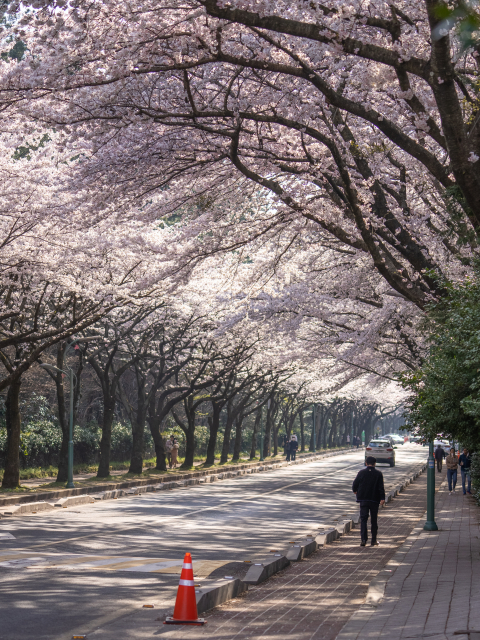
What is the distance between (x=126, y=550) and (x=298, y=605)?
16.1ft

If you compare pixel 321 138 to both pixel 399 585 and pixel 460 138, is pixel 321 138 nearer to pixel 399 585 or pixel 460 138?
pixel 460 138

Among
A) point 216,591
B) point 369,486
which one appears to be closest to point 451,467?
point 369,486

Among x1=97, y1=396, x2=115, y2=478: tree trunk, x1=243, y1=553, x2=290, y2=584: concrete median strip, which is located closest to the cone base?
x1=243, y1=553, x2=290, y2=584: concrete median strip

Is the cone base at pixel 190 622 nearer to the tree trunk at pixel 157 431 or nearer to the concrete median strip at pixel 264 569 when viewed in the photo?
the concrete median strip at pixel 264 569

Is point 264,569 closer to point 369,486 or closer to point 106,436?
point 369,486

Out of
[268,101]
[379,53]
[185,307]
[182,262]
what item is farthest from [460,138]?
[185,307]

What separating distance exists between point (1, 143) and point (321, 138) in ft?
38.9

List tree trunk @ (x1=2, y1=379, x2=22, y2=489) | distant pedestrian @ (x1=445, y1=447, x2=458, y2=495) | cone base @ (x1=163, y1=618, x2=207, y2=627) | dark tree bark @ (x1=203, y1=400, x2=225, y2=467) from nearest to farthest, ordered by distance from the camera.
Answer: cone base @ (x1=163, y1=618, x2=207, y2=627), tree trunk @ (x1=2, y1=379, x2=22, y2=489), distant pedestrian @ (x1=445, y1=447, x2=458, y2=495), dark tree bark @ (x1=203, y1=400, x2=225, y2=467)

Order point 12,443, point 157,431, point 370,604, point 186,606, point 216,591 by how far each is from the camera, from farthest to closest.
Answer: point 157,431 < point 12,443 < point 216,591 < point 370,604 < point 186,606

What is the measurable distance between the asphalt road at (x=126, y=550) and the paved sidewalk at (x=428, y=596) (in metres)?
2.16

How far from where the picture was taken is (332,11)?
28.1ft

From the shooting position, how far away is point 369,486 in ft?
44.9

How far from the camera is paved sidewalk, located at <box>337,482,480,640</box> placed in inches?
243

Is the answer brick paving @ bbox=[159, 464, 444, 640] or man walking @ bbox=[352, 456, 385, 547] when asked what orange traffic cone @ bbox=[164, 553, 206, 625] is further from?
man walking @ bbox=[352, 456, 385, 547]
